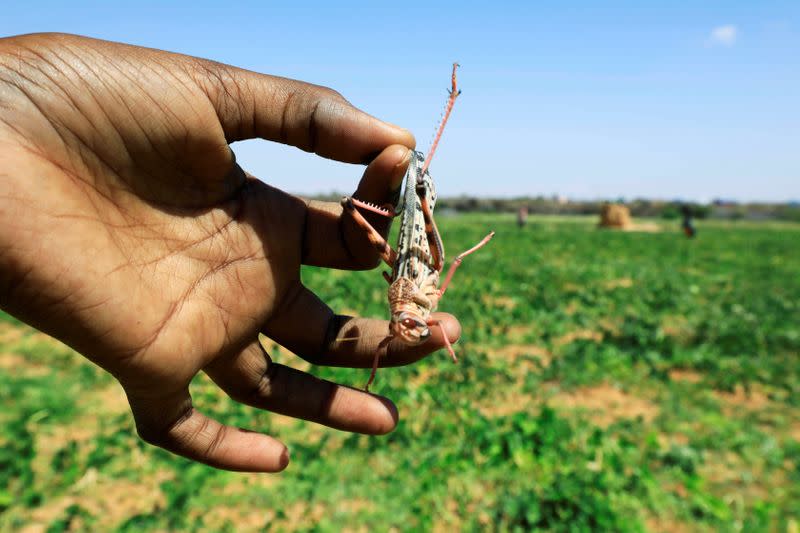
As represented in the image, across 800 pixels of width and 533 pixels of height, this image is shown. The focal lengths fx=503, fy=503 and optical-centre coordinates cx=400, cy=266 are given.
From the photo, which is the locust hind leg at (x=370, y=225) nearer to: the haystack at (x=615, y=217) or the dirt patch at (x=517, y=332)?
the dirt patch at (x=517, y=332)

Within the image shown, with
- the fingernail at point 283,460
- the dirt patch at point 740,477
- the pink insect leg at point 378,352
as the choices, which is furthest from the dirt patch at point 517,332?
the fingernail at point 283,460

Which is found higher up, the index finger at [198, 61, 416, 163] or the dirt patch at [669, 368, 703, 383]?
the index finger at [198, 61, 416, 163]

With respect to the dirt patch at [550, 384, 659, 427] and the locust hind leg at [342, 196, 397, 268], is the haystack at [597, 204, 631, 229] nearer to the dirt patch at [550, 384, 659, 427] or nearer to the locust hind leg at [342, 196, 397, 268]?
the dirt patch at [550, 384, 659, 427]

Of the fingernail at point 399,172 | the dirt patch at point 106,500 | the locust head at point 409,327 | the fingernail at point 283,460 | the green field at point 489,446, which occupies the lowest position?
the dirt patch at point 106,500

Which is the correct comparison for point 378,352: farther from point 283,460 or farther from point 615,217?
point 615,217

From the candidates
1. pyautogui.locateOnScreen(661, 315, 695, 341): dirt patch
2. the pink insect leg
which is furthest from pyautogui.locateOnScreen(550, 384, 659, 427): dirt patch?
the pink insect leg
